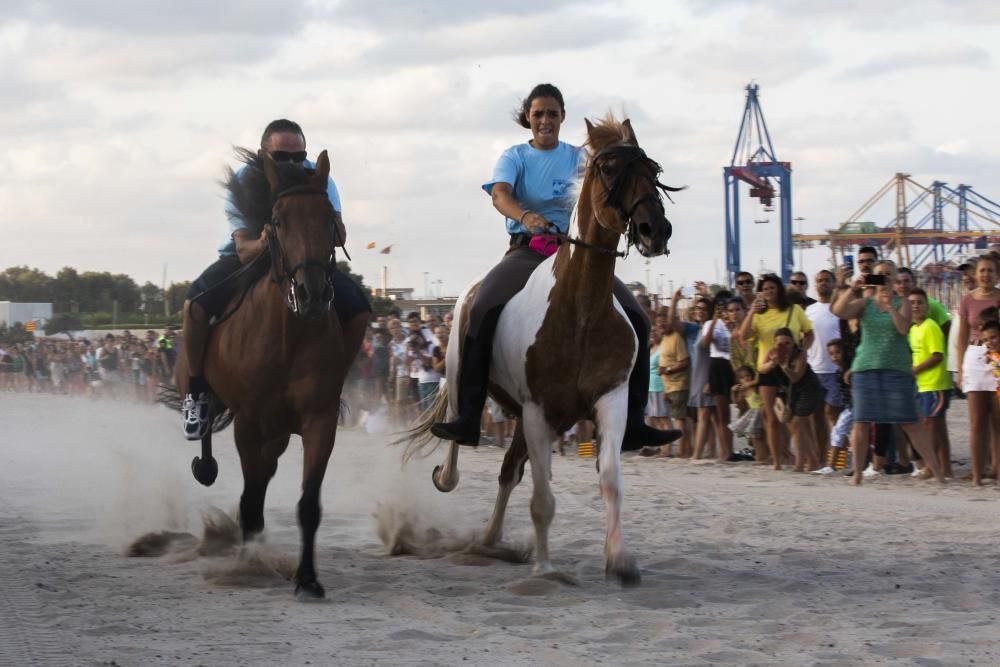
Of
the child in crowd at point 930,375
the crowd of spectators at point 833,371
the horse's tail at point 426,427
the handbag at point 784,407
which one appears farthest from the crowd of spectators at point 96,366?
the horse's tail at point 426,427

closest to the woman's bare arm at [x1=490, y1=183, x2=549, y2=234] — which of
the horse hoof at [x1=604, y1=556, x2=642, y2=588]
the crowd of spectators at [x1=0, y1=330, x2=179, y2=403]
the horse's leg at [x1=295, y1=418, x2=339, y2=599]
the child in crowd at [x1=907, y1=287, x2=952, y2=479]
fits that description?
the horse's leg at [x1=295, y1=418, x2=339, y2=599]

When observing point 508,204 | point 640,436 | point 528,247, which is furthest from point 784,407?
point 508,204

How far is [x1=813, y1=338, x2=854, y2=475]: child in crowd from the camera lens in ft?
45.3

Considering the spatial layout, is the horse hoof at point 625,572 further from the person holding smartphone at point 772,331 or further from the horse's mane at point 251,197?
the person holding smartphone at point 772,331

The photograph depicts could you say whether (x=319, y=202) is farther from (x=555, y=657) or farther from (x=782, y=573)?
(x=782, y=573)

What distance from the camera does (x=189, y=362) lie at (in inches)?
334

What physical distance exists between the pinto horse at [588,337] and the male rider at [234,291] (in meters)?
0.97

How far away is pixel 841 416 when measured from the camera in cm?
1386

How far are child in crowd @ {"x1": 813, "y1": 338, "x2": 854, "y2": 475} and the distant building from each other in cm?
6631

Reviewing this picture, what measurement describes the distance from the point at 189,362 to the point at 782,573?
3983mm

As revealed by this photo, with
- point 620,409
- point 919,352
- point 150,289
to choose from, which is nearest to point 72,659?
point 620,409

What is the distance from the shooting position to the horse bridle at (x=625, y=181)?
23.4ft

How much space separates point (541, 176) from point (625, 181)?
4.80 ft

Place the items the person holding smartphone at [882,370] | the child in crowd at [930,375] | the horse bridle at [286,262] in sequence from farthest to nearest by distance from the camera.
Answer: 1. the child in crowd at [930,375]
2. the person holding smartphone at [882,370]
3. the horse bridle at [286,262]
